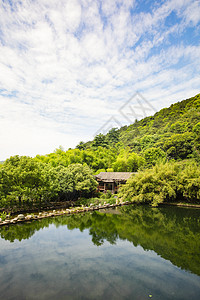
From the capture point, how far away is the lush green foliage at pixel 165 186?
1555cm

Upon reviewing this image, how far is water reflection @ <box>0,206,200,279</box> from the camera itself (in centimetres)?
737

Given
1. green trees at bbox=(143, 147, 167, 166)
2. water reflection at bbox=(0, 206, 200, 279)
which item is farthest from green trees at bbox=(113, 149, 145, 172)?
water reflection at bbox=(0, 206, 200, 279)

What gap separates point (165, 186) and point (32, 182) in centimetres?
1100

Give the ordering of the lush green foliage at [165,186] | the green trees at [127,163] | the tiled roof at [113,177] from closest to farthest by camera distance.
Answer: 1. the lush green foliage at [165,186]
2. the tiled roof at [113,177]
3. the green trees at [127,163]

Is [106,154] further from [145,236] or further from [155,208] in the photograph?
[145,236]

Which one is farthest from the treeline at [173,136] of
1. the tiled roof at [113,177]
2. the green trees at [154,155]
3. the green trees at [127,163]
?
the tiled roof at [113,177]

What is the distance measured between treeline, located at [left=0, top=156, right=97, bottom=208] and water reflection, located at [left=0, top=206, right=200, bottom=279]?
7.74 feet

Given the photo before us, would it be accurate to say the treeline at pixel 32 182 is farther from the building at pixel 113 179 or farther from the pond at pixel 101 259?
the building at pixel 113 179

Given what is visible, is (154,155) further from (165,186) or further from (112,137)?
(112,137)

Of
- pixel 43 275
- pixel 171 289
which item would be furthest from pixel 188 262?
pixel 43 275

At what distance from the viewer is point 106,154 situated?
3294 cm

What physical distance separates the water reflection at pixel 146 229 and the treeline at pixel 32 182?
236cm

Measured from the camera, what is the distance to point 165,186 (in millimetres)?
15852

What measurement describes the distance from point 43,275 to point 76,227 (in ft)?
17.4
